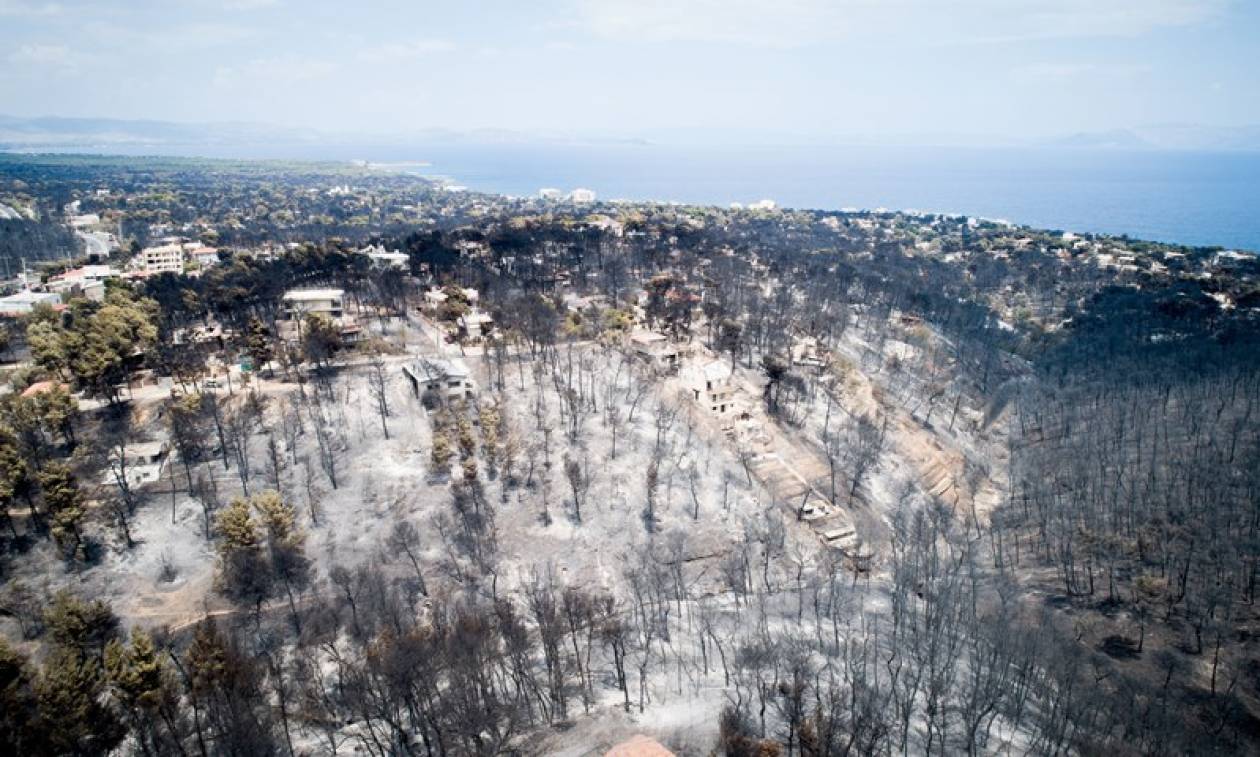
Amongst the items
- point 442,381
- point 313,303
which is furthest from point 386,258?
point 442,381

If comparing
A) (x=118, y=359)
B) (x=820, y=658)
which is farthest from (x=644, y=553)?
(x=118, y=359)

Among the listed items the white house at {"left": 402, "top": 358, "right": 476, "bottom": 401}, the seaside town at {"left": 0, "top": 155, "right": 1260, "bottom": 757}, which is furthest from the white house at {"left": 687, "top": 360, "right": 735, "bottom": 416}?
the white house at {"left": 402, "top": 358, "right": 476, "bottom": 401}

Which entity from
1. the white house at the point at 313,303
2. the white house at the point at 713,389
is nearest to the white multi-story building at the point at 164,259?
the white house at the point at 313,303

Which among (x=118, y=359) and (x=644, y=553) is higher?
(x=118, y=359)

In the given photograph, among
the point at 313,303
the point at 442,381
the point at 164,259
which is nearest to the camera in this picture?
the point at 442,381

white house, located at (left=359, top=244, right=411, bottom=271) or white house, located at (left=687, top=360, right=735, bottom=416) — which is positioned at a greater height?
white house, located at (left=359, top=244, right=411, bottom=271)

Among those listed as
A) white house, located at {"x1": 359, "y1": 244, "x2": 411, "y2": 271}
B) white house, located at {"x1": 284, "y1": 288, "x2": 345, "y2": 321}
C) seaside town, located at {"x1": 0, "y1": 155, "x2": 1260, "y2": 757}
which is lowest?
seaside town, located at {"x1": 0, "y1": 155, "x2": 1260, "y2": 757}

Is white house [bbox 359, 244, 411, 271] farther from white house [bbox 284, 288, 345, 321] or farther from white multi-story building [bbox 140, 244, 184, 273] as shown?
white multi-story building [bbox 140, 244, 184, 273]

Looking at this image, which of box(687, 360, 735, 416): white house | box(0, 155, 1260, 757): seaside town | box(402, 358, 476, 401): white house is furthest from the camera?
box(687, 360, 735, 416): white house

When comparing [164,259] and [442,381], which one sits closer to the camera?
[442,381]

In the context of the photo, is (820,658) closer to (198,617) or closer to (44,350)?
(198,617)

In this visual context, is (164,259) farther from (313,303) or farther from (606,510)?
(606,510)
